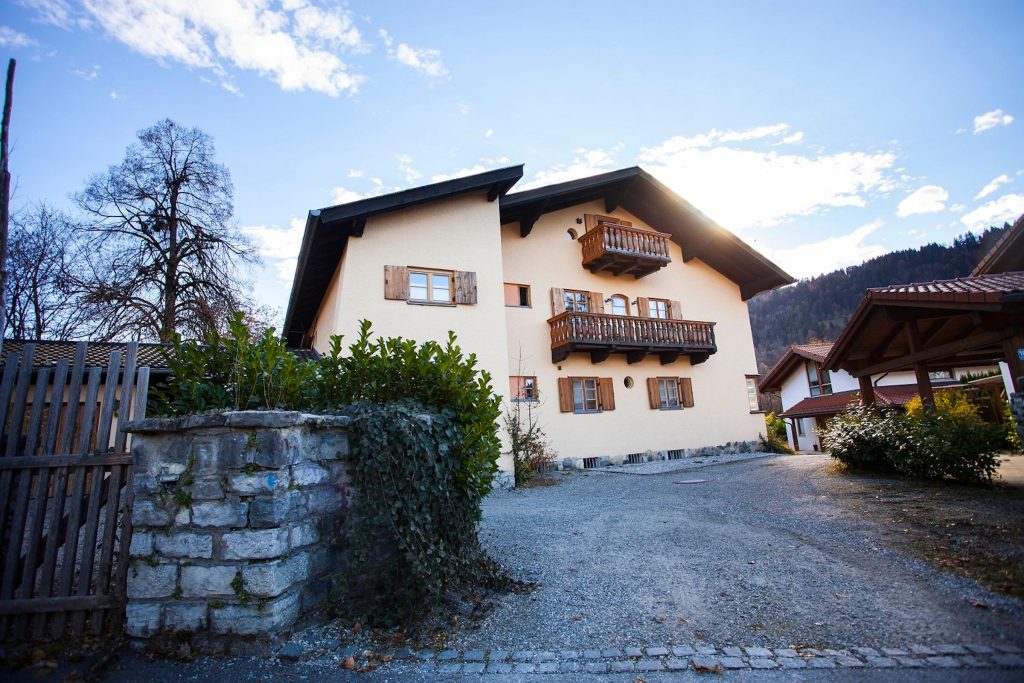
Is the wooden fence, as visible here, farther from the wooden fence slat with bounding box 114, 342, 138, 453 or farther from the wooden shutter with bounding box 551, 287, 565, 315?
the wooden shutter with bounding box 551, 287, 565, 315

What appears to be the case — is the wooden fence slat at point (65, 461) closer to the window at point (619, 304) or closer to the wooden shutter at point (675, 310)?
the window at point (619, 304)

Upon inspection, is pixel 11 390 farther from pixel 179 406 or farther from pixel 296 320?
pixel 296 320

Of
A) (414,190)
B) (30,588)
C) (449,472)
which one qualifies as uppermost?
(414,190)

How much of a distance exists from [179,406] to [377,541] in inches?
70.8

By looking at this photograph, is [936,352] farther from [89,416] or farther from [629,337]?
[89,416]

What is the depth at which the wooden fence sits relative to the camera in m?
3.26

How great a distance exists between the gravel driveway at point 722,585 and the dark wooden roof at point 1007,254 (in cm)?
847

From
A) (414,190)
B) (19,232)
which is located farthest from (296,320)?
(19,232)

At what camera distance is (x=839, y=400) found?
78.1ft

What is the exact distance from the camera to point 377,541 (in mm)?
3711

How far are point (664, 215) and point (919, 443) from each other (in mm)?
10784

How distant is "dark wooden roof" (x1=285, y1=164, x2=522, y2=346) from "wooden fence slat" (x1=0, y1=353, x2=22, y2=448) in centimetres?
736

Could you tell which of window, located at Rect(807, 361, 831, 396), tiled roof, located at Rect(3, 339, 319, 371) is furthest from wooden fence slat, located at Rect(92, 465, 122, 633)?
window, located at Rect(807, 361, 831, 396)

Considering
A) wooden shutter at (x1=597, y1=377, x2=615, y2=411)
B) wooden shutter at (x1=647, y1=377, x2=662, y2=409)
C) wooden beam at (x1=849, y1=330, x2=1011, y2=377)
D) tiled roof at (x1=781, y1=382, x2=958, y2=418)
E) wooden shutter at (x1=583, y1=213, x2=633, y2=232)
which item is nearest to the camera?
wooden beam at (x1=849, y1=330, x2=1011, y2=377)
